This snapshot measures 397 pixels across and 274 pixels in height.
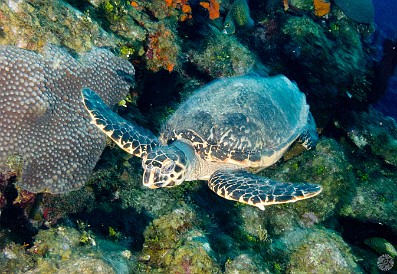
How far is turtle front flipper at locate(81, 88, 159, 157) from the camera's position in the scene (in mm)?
3869

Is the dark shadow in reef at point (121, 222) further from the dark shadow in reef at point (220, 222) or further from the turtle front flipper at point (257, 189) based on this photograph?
the turtle front flipper at point (257, 189)

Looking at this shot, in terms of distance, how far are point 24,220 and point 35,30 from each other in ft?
7.71

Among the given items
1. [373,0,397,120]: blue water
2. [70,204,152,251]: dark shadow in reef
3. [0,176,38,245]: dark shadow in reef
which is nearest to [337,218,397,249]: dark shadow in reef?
[70,204,152,251]: dark shadow in reef

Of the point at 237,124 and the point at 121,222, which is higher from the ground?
the point at 237,124

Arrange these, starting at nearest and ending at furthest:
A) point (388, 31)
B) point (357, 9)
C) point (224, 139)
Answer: point (224, 139) < point (357, 9) < point (388, 31)

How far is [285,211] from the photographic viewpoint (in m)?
5.34

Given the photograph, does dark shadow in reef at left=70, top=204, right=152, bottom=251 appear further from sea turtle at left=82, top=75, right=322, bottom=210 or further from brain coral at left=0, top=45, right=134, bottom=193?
sea turtle at left=82, top=75, right=322, bottom=210

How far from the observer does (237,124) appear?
4.68 metres

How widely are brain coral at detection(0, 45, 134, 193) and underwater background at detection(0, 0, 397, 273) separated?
0.01 metres

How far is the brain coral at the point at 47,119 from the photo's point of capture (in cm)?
345

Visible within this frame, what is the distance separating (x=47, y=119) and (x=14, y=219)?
1.22m

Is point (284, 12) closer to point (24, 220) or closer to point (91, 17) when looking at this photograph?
point (91, 17)

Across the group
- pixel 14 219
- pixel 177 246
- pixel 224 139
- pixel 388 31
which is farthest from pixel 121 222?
pixel 388 31

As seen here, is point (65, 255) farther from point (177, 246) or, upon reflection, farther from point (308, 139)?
point (308, 139)
